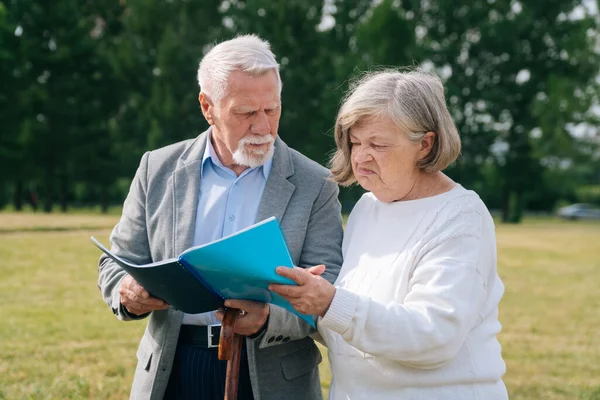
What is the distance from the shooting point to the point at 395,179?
8.21 ft

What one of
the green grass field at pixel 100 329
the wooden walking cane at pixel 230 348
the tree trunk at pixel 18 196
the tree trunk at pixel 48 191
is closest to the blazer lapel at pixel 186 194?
the wooden walking cane at pixel 230 348

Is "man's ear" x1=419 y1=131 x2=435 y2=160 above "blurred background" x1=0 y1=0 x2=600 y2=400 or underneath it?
above

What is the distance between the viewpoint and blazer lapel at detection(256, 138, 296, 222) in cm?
285

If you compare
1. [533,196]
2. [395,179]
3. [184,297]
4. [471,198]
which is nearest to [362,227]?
[395,179]

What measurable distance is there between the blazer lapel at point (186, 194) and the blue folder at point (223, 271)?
0.32m

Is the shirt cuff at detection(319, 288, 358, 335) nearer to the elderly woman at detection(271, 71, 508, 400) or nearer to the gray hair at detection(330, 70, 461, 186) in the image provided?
the elderly woman at detection(271, 71, 508, 400)

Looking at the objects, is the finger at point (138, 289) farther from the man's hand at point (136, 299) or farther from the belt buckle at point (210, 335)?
the belt buckle at point (210, 335)

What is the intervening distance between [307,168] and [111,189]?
34246mm

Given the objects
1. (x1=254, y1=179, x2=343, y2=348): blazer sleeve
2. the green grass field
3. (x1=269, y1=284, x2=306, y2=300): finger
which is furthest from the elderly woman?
the green grass field

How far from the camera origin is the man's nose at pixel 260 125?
2.81m

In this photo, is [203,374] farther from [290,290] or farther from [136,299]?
[290,290]

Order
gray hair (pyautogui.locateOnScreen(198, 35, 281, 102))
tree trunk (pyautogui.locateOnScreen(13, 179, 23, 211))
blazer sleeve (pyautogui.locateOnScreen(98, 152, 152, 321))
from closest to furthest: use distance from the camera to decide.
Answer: gray hair (pyautogui.locateOnScreen(198, 35, 281, 102)) < blazer sleeve (pyautogui.locateOnScreen(98, 152, 152, 321)) < tree trunk (pyautogui.locateOnScreen(13, 179, 23, 211))

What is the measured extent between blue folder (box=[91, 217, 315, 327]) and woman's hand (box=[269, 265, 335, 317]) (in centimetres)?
2

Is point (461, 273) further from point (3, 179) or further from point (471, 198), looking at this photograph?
point (3, 179)
